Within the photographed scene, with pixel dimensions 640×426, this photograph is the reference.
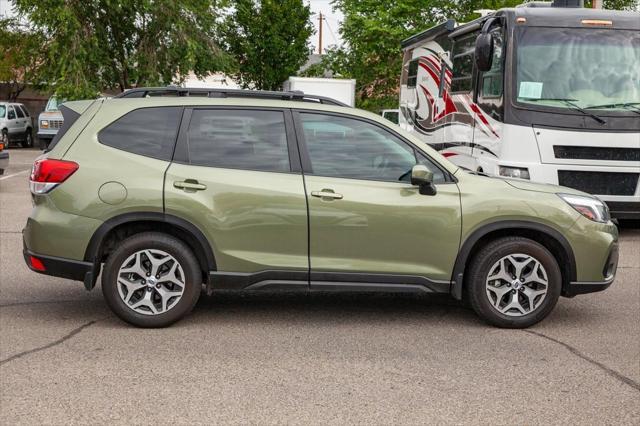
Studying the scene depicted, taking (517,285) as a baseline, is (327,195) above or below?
above

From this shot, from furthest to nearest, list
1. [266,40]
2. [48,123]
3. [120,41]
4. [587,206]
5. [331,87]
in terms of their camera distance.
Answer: [266,40]
[120,41]
[48,123]
[331,87]
[587,206]

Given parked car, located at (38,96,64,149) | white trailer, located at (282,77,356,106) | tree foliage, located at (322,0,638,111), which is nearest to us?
white trailer, located at (282,77,356,106)

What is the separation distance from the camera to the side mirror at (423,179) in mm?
6238

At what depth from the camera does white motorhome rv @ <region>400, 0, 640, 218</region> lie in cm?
1091

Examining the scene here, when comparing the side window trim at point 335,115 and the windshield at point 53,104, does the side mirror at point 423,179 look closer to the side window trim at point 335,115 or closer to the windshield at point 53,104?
the side window trim at point 335,115

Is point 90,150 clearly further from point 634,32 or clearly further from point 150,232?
point 634,32

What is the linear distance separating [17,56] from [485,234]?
33479 mm

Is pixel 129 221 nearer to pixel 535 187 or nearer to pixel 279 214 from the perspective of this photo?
pixel 279 214

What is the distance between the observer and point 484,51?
35.9 feet

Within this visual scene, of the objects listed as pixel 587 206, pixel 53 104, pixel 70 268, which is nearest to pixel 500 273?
pixel 587 206

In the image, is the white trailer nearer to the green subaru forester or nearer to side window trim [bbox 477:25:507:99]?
side window trim [bbox 477:25:507:99]

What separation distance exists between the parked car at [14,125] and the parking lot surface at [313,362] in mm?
27857

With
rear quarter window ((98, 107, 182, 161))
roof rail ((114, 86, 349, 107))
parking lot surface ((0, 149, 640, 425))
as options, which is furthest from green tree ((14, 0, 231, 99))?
rear quarter window ((98, 107, 182, 161))

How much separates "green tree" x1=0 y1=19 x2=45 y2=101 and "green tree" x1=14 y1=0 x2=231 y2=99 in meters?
0.71
